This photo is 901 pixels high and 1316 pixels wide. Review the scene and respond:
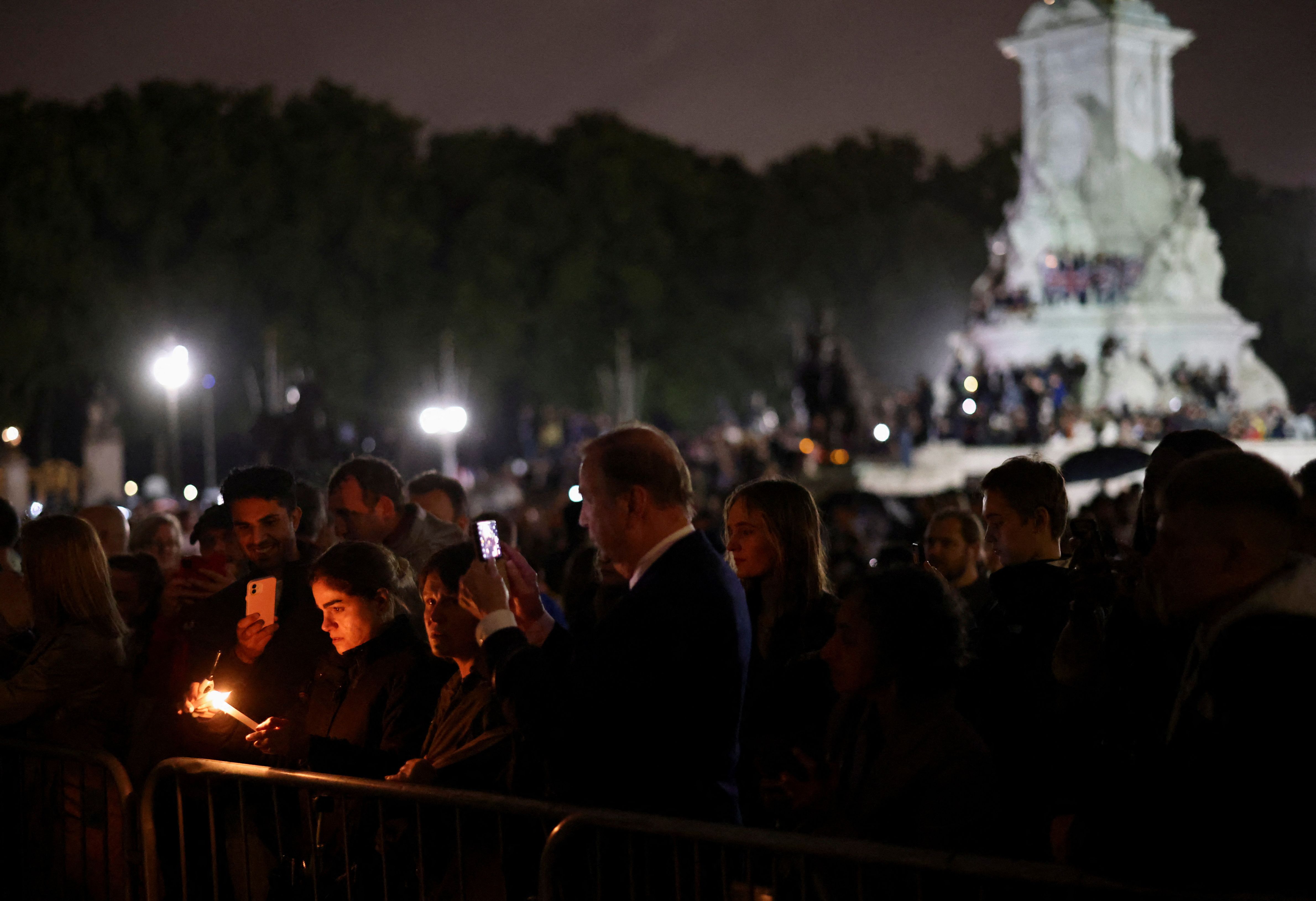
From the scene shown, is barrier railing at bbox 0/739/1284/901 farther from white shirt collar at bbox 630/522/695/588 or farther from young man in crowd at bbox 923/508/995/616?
young man in crowd at bbox 923/508/995/616

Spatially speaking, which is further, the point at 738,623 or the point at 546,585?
the point at 546,585

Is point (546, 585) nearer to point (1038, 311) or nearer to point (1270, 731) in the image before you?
point (1270, 731)

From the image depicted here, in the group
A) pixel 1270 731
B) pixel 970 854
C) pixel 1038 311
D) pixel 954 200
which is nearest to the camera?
pixel 1270 731

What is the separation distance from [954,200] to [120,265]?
2821cm

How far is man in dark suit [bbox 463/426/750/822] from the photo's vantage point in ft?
11.7

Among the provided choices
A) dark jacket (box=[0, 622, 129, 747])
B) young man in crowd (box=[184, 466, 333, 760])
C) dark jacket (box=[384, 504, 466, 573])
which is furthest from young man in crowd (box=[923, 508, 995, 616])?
dark jacket (box=[0, 622, 129, 747])

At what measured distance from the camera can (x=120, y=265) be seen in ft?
133

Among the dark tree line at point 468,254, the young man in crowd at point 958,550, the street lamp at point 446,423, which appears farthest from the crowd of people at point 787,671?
the dark tree line at point 468,254

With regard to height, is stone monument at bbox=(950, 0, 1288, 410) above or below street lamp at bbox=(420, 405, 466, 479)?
above

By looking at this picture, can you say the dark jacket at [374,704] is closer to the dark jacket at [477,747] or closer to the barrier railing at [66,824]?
the dark jacket at [477,747]

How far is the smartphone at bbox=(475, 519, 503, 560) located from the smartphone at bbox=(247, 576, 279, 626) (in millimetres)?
1349

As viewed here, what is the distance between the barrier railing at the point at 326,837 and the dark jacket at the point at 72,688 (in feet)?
2.68

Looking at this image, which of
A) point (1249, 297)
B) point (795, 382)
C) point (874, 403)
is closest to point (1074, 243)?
point (874, 403)

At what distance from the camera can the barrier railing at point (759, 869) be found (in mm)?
3139
